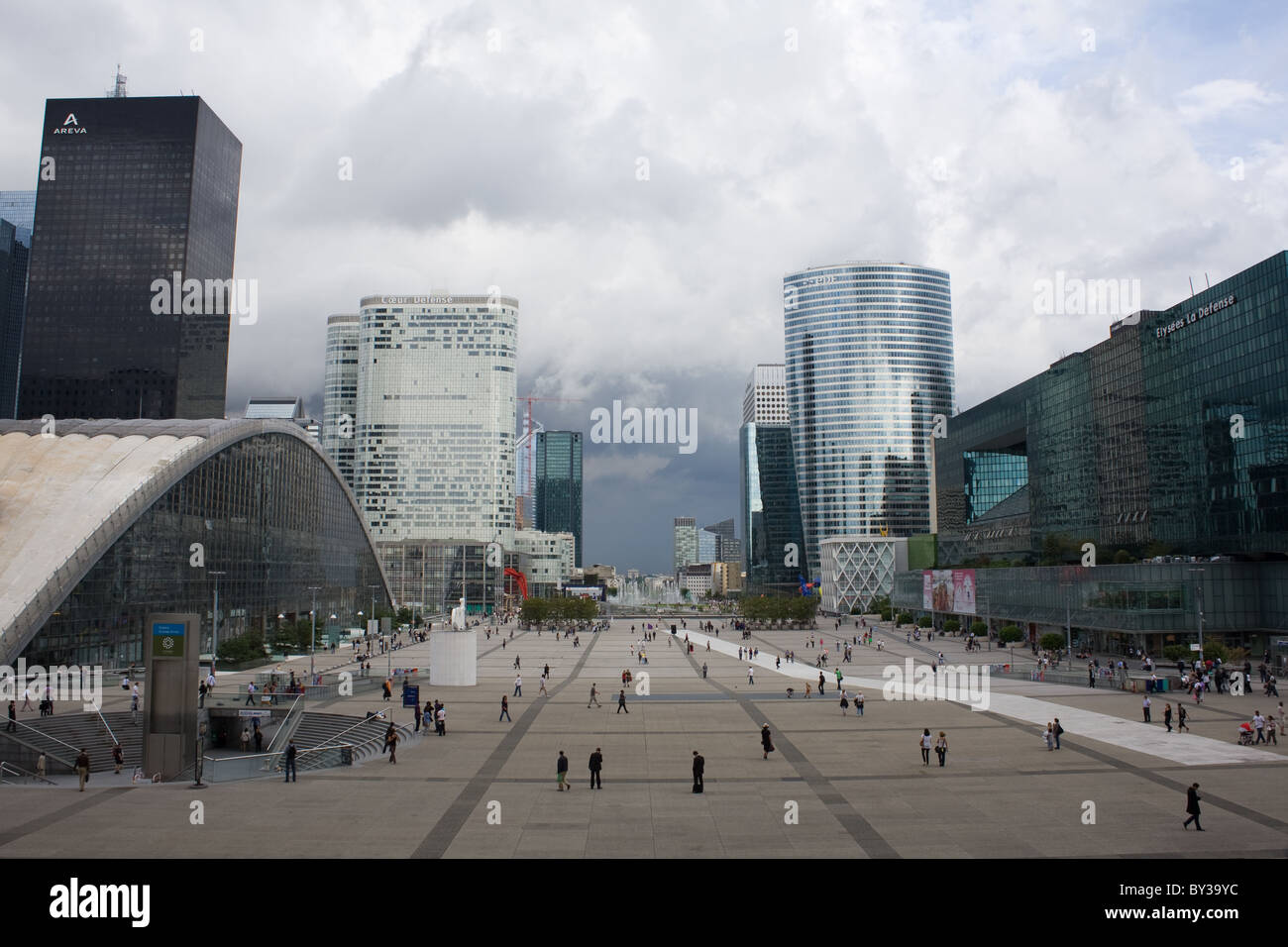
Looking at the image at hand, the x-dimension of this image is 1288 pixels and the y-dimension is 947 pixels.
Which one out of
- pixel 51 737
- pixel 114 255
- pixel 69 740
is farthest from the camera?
pixel 114 255

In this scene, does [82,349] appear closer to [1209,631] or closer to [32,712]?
[32,712]

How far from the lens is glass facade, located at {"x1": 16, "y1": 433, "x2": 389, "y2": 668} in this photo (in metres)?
52.8

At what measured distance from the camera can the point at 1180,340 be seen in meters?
74.4

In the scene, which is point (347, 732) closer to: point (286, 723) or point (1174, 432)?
point (286, 723)

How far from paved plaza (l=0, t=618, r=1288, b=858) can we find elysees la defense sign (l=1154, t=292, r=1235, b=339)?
4401cm

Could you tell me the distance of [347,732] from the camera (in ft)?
103

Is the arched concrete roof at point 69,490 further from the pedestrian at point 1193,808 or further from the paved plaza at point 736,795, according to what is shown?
the pedestrian at point 1193,808

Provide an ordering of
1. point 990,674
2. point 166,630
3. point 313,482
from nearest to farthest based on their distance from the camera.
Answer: point 166,630 → point 990,674 → point 313,482

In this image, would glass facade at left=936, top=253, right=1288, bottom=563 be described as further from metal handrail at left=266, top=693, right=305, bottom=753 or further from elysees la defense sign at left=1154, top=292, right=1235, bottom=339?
metal handrail at left=266, top=693, right=305, bottom=753

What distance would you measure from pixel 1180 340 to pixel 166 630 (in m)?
81.6

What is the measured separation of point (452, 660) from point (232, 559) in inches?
1346

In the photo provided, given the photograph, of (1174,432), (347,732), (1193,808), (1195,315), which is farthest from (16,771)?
(1195,315)

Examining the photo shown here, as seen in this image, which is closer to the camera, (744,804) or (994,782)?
(744,804)
